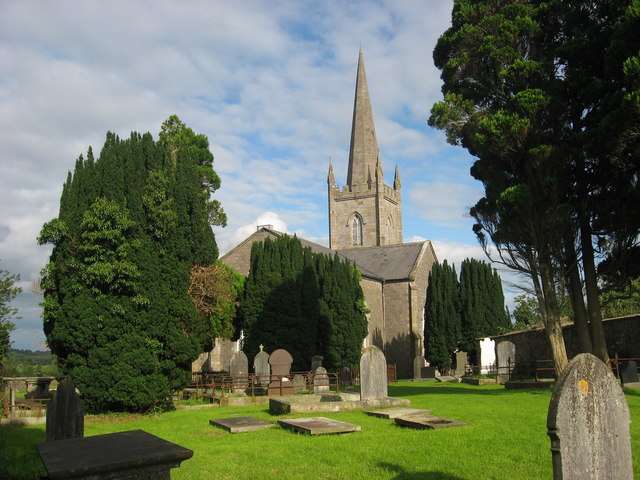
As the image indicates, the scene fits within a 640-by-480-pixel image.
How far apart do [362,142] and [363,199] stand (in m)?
5.97

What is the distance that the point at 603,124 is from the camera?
12.7 m

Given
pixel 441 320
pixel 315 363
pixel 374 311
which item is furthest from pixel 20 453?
pixel 374 311

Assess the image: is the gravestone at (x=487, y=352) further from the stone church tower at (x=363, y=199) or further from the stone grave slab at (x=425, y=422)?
A: the stone grave slab at (x=425, y=422)

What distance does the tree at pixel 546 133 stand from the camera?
1513 centimetres

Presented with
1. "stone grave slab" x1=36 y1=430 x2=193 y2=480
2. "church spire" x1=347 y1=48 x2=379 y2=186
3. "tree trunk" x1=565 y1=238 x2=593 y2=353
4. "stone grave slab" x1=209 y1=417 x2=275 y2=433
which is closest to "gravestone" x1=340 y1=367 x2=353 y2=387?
"tree trunk" x1=565 y1=238 x2=593 y2=353

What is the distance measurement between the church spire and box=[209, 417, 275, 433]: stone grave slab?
145 feet

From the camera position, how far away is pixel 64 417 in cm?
817

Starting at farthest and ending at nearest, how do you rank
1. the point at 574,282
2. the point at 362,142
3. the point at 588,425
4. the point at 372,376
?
the point at 362,142, the point at 574,282, the point at 372,376, the point at 588,425

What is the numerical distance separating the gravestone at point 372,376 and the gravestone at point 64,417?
23.8ft

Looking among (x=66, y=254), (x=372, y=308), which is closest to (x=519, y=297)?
(x=372, y=308)

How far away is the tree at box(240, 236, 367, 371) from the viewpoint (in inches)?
1004

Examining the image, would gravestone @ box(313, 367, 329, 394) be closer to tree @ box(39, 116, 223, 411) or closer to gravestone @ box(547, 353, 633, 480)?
tree @ box(39, 116, 223, 411)

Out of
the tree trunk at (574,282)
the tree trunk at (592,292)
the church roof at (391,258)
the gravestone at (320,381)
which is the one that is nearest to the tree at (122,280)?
the gravestone at (320,381)

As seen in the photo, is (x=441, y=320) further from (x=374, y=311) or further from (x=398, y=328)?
(x=374, y=311)
